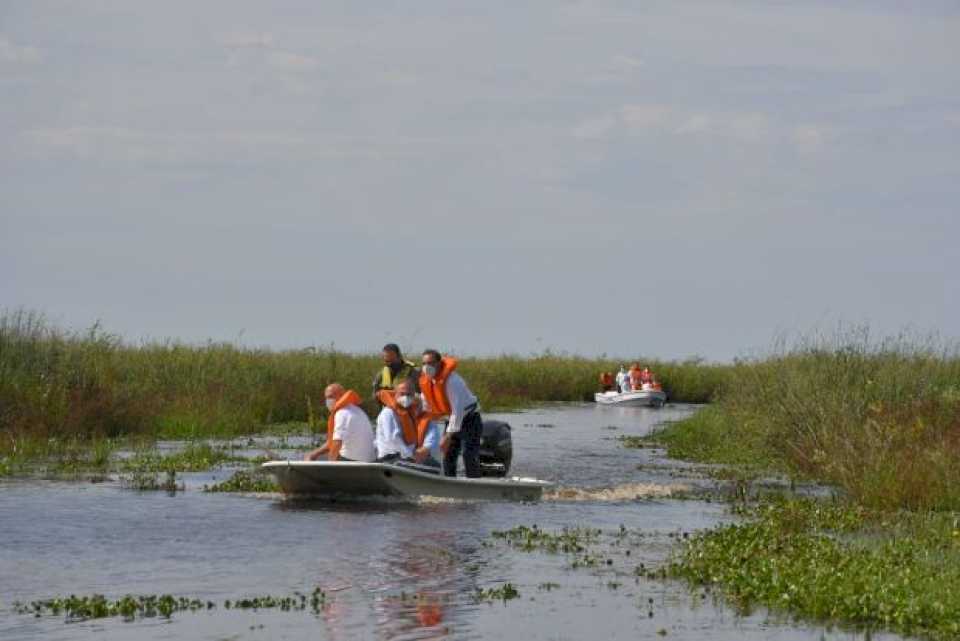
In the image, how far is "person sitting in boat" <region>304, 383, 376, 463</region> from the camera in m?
22.5

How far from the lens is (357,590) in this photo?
1573 cm

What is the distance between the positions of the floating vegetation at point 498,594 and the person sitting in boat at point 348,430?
691cm

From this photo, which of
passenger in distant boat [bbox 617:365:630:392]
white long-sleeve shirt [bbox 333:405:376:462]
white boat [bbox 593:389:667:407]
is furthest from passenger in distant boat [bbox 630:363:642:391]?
white long-sleeve shirt [bbox 333:405:376:462]

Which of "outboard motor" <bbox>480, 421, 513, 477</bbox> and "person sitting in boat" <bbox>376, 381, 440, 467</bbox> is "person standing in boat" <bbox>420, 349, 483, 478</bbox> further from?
"outboard motor" <bbox>480, 421, 513, 477</bbox>

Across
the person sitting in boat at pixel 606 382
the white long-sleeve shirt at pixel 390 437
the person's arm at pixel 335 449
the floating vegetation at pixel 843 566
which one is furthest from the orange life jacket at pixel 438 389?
the person sitting in boat at pixel 606 382

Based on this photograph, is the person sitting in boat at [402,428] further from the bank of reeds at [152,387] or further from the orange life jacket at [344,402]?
the bank of reeds at [152,387]

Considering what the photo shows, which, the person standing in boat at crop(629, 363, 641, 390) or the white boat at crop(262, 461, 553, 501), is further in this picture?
the person standing in boat at crop(629, 363, 641, 390)

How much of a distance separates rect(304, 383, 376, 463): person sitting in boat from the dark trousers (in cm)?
191

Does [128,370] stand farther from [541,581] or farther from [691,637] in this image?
[691,637]

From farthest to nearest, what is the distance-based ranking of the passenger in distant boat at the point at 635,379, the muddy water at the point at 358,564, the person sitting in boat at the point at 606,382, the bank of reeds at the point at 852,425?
1. the person sitting in boat at the point at 606,382
2. the passenger in distant boat at the point at 635,379
3. the bank of reeds at the point at 852,425
4. the muddy water at the point at 358,564

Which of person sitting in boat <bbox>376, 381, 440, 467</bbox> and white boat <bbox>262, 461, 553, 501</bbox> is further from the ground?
person sitting in boat <bbox>376, 381, 440, 467</bbox>

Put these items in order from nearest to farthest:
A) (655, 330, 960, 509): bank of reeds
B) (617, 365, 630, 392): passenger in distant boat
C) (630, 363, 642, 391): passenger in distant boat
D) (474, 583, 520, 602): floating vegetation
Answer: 1. (474, 583, 520, 602): floating vegetation
2. (655, 330, 960, 509): bank of reeds
3. (630, 363, 642, 391): passenger in distant boat
4. (617, 365, 630, 392): passenger in distant boat

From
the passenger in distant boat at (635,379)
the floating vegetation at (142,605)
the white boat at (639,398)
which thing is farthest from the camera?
the passenger in distant boat at (635,379)

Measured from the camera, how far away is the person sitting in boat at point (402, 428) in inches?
906
